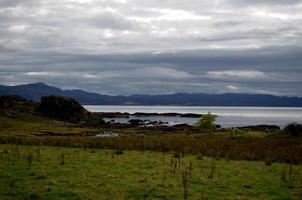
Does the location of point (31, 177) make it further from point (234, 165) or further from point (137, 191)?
point (234, 165)

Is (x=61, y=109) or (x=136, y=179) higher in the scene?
(x=61, y=109)

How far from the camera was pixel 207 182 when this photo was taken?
22953 mm

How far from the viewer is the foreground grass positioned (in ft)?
64.2

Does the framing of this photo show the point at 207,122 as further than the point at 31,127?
No

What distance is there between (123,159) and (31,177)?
34.5 ft

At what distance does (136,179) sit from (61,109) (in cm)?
13152

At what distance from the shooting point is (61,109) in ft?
497

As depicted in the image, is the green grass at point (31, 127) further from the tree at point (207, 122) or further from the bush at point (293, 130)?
the bush at point (293, 130)

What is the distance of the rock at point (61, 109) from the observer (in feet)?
486

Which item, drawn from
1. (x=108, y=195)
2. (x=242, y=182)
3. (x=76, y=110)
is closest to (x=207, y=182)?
(x=242, y=182)

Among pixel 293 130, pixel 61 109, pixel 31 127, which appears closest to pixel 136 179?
pixel 293 130

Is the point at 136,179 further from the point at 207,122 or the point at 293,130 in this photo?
the point at 207,122

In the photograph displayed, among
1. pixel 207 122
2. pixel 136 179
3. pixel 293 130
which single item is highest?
pixel 207 122

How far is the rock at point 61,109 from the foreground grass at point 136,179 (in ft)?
386
